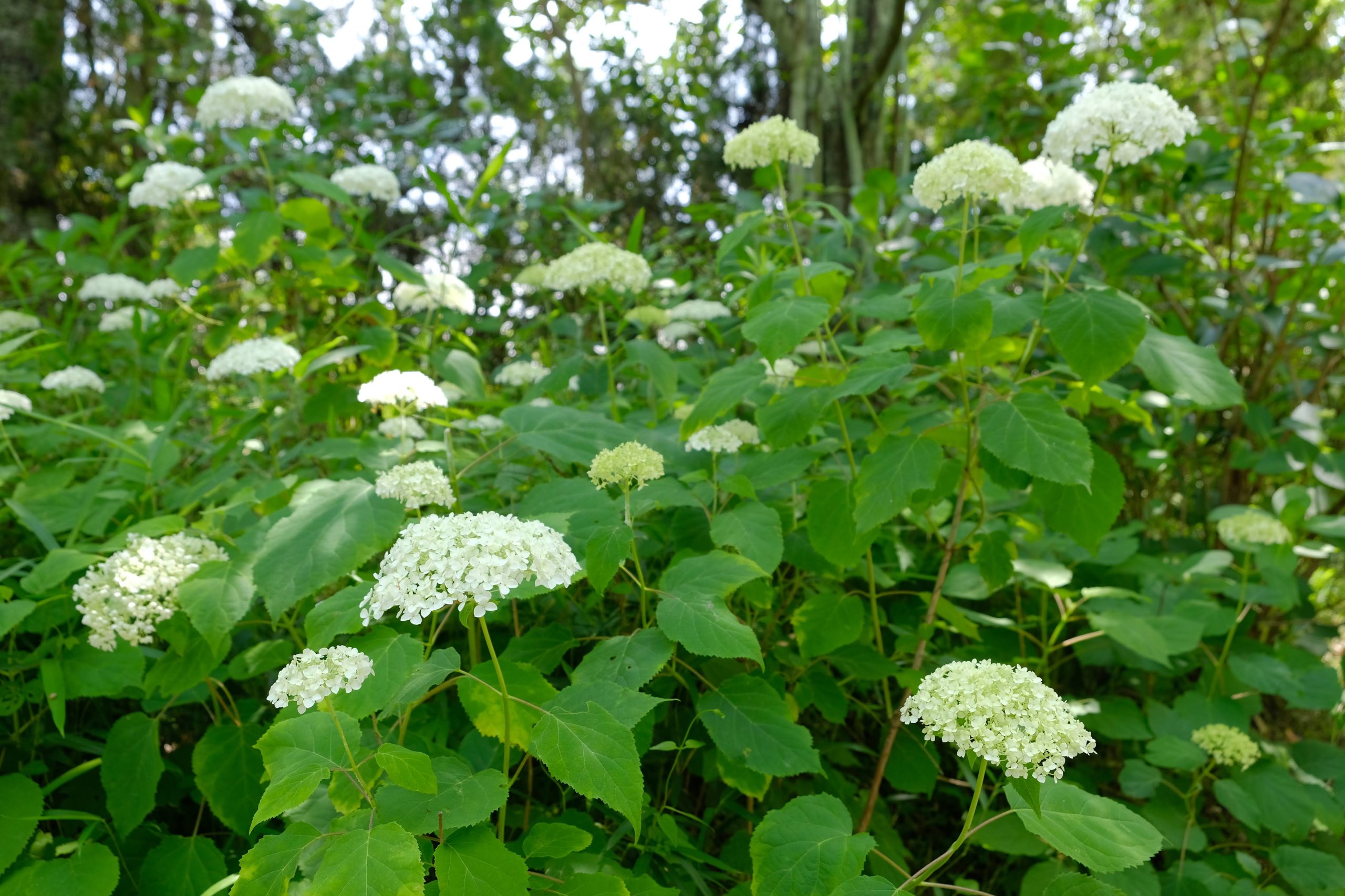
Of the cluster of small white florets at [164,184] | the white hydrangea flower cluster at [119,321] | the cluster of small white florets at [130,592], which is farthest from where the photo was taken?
the white hydrangea flower cluster at [119,321]

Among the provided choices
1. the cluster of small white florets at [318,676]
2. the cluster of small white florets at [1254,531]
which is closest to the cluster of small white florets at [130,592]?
the cluster of small white florets at [318,676]

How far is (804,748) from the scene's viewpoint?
128 centimetres

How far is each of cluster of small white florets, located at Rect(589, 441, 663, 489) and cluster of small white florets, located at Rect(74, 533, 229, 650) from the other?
29.4 inches

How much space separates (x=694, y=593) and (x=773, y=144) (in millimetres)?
1037

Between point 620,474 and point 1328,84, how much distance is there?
4.85m

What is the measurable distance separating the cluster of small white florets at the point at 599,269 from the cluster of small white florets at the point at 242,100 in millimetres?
1381

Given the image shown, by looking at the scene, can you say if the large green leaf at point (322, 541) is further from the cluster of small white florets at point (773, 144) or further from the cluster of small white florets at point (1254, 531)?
the cluster of small white florets at point (1254, 531)

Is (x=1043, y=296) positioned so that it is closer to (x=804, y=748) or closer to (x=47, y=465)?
(x=804, y=748)

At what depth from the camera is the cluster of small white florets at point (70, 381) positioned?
2244mm

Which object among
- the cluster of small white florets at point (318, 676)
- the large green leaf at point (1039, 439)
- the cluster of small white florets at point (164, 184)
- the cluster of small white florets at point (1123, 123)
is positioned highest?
the cluster of small white florets at point (164, 184)

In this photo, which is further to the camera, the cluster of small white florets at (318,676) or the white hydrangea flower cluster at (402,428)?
the white hydrangea flower cluster at (402,428)

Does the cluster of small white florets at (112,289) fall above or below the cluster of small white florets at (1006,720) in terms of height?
above

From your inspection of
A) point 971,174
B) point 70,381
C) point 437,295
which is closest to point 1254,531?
point 971,174

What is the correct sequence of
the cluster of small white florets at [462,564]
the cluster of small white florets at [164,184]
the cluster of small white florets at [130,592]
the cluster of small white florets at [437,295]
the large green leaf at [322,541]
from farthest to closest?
the cluster of small white florets at [164,184] < the cluster of small white florets at [437,295] < the cluster of small white florets at [130,592] < the large green leaf at [322,541] < the cluster of small white florets at [462,564]
